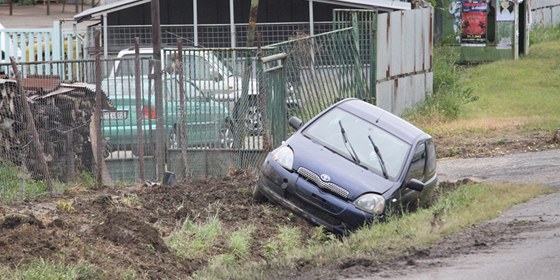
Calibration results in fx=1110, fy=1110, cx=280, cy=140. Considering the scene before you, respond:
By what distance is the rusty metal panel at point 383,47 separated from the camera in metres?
21.0

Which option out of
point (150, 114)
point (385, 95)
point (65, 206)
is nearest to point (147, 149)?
point (150, 114)

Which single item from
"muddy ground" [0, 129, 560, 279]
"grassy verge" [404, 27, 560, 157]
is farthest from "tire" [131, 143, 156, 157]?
"grassy verge" [404, 27, 560, 157]

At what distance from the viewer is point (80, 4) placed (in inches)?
1868

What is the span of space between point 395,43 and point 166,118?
26.1ft

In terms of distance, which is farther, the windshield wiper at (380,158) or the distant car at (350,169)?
the windshield wiper at (380,158)

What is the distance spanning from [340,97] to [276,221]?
24.9 feet

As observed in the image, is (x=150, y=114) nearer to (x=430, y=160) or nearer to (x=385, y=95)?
(x=430, y=160)

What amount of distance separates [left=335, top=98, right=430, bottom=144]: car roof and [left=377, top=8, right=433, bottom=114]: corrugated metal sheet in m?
7.25

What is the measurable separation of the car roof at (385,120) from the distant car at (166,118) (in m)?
2.54

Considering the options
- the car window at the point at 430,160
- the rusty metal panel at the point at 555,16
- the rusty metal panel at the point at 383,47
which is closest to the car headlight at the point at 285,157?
the car window at the point at 430,160

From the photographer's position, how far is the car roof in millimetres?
13328

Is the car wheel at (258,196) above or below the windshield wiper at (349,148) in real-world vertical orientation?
below

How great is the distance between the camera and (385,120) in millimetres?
13547

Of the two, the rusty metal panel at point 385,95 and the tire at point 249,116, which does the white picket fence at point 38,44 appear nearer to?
the rusty metal panel at point 385,95
